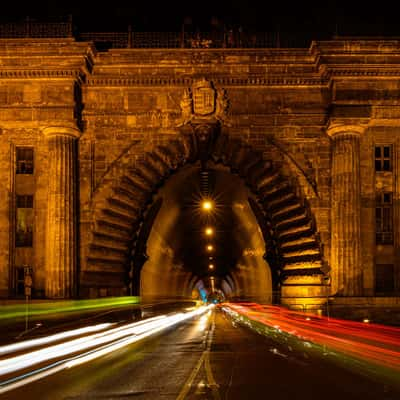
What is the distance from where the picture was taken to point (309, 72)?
30484 millimetres

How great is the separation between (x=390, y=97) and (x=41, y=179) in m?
15.7

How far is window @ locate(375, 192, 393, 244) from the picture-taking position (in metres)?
30.2

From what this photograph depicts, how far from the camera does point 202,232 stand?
48.7m

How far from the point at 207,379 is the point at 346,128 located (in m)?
19.7

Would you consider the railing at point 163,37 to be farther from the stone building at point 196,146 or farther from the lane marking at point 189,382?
the lane marking at point 189,382

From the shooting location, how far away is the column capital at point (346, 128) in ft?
96.0

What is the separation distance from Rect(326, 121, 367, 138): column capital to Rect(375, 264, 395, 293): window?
5936 mm

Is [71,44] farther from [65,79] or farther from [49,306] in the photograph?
[49,306]

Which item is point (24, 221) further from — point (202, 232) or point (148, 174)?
point (202, 232)

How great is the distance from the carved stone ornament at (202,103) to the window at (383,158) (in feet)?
23.8

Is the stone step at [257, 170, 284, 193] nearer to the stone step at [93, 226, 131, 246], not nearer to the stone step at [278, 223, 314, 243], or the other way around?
the stone step at [278, 223, 314, 243]

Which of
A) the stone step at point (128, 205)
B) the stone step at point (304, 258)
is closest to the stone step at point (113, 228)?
the stone step at point (128, 205)

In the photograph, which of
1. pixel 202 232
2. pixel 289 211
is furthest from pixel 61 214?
pixel 202 232

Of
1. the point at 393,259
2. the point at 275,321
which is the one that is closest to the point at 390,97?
the point at 393,259
